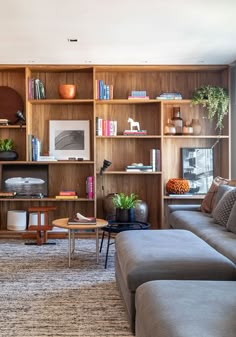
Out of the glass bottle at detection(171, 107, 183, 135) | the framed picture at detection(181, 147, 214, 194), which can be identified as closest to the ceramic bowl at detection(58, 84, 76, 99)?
the glass bottle at detection(171, 107, 183, 135)

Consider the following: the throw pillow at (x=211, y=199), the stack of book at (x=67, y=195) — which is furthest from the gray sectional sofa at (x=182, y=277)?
the stack of book at (x=67, y=195)

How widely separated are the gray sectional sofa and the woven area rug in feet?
0.84

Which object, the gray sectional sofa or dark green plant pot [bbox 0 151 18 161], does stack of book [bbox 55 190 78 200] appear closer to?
dark green plant pot [bbox 0 151 18 161]

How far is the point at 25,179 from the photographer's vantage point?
601 cm

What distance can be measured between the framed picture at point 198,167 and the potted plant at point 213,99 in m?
0.51

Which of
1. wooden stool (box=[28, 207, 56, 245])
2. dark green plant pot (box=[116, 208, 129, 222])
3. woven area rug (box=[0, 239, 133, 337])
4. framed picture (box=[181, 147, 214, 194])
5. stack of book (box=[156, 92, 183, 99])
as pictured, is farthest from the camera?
framed picture (box=[181, 147, 214, 194])

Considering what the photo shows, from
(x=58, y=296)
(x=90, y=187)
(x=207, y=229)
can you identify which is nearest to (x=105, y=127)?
(x=90, y=187)

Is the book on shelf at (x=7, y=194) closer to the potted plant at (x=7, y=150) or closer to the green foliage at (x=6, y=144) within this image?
the potted plant at (x=7, y=150)

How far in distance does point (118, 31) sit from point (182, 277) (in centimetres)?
277

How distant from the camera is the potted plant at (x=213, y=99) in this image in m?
5.74

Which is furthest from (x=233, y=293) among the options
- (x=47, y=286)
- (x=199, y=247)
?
(x=47, y=286)

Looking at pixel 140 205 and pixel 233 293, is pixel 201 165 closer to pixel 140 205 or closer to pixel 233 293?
pixel 140 205

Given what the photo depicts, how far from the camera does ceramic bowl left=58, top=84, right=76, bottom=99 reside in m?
5.84

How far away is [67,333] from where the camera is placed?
2.60 metres
